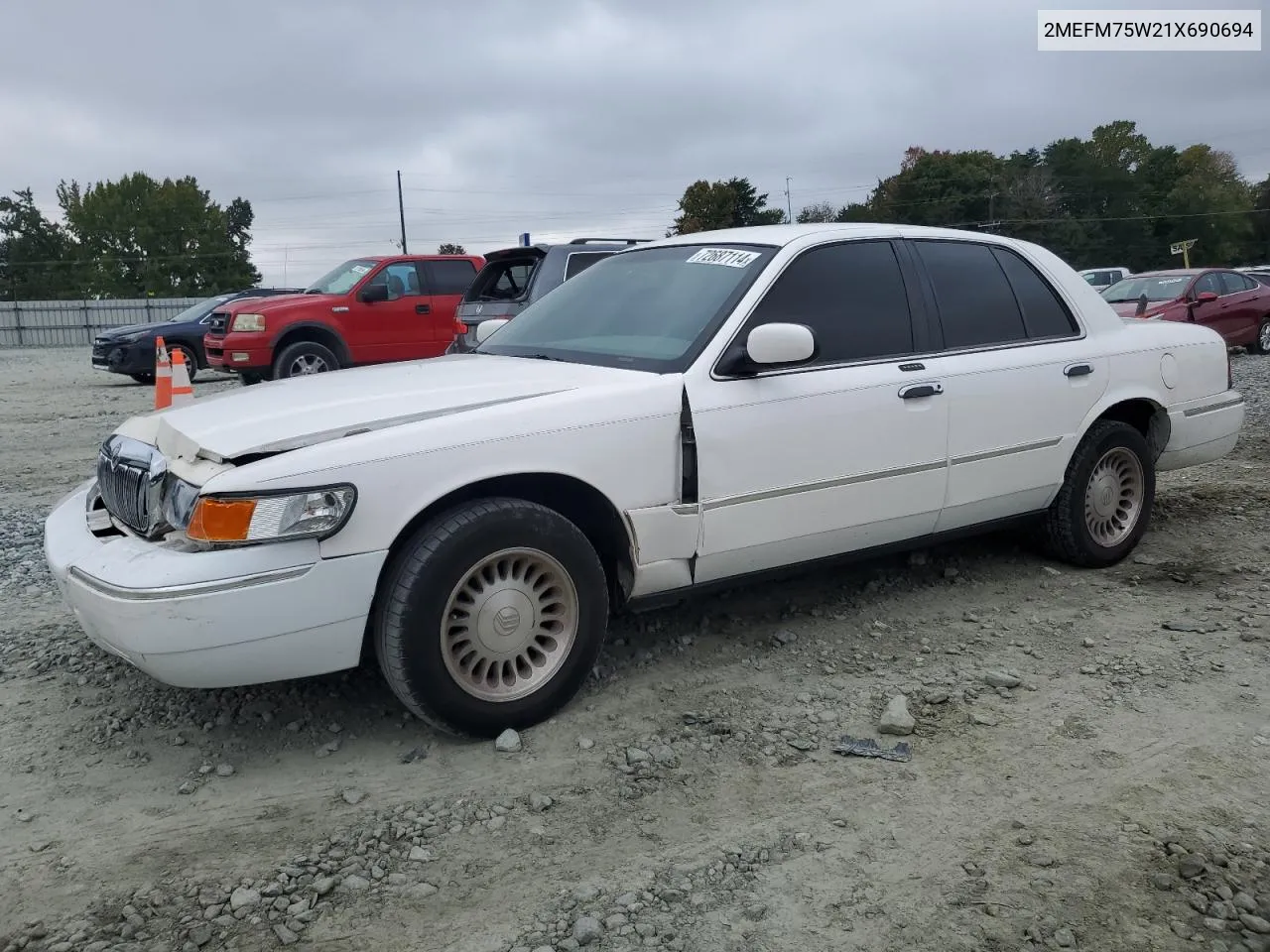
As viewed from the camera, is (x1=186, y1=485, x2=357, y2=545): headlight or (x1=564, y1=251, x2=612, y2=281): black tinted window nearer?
(x1=186, y1=485, x2=357, y2=545): headlight

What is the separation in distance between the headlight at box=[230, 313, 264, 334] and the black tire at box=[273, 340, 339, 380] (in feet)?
1.26

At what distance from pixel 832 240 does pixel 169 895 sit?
3192 mm

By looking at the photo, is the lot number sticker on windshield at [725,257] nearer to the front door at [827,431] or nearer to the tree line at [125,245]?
the front door at [827,431]

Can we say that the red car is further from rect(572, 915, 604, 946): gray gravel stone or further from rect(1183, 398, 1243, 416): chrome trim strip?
rect(572, 915, 604, 946): gray gravel stone

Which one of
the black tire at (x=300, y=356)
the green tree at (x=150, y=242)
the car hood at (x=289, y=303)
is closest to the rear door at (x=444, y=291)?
the car hood at (x=289, y=303)

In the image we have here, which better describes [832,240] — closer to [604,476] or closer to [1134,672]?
[604,476]

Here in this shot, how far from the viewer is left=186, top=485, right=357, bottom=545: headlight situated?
2.82 metres

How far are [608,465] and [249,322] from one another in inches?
394

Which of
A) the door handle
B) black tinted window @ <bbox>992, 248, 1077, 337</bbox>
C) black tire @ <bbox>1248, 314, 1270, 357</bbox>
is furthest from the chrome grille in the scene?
black tire @ <bbox>1248, 314, 1270, 357</bbox>

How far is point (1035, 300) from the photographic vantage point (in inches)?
185

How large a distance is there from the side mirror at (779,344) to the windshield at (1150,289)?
13.2 m

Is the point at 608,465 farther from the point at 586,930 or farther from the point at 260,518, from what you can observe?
the point at 586,930

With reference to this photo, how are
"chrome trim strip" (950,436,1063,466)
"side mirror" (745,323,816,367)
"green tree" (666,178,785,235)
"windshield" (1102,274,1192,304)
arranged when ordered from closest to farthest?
"side mirror" (745,323,816,367)
"chrome trim strip" (950,436,1063,466)
"windshield" (1102,274,1192,304)
"green tree" (666,178,785,235)

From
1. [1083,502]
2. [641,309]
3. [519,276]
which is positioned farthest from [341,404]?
[519,276]
